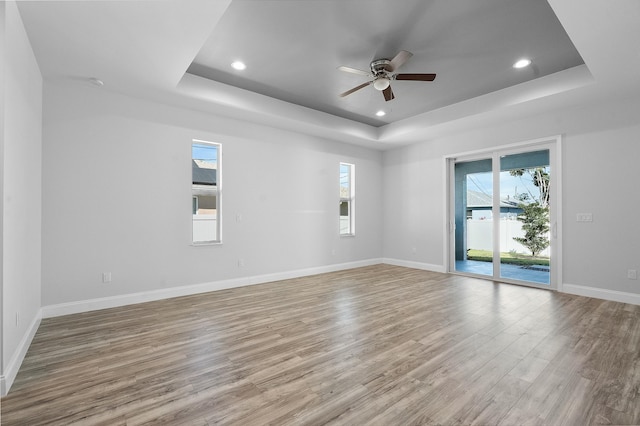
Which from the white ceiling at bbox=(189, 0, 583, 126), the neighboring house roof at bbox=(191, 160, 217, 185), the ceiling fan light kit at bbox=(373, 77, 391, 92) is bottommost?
the neighboring house roof at bbox=(191, 160, 217, 185)

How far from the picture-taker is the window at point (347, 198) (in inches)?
271

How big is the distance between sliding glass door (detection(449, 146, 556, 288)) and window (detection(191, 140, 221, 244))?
4.70 meters

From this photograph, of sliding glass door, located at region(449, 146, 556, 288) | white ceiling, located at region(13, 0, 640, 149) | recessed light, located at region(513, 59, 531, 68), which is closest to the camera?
white ceiling, located at region(13, 0, 640, 149)

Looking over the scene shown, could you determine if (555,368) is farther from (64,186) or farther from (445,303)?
(64,186)

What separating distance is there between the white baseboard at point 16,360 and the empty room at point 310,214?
1.0 inches

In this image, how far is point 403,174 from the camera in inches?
279

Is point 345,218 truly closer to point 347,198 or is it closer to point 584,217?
point 347,198

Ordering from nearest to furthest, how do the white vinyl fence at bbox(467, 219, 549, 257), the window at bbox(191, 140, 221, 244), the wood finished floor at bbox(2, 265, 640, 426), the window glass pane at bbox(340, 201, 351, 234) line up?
the wood finished floor at bbox(2, 265, 640, 426) < the window at bbox(191, 140, 221, 244) < the white vinyl fence at bbox(467, 219, 549, 257) < the window glass pane at bbox(340, 201, 351, 234)

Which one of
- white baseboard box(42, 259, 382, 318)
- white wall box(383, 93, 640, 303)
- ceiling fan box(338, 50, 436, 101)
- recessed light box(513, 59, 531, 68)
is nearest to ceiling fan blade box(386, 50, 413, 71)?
ceiling fan box(338, 50, 436, 101)

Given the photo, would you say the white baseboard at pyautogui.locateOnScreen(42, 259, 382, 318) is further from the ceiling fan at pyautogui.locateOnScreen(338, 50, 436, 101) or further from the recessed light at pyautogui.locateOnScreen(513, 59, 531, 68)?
the recessed light at pyautogui.locateOnScreen(513, 59, 531, 68)

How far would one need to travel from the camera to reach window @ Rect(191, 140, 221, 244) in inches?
188

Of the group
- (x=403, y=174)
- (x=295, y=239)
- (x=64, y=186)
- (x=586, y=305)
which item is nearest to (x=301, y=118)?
(x=295, y=239)

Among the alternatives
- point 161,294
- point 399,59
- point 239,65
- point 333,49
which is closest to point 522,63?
point 399,59

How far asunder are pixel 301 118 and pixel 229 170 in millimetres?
1571
